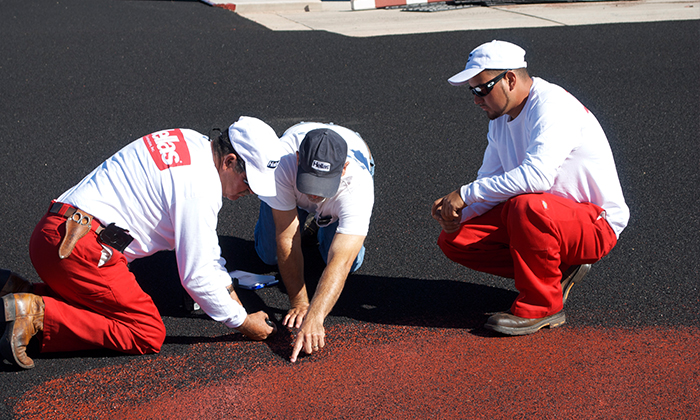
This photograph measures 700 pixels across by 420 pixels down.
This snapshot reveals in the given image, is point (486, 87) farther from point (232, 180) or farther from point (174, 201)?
point (174, 201)

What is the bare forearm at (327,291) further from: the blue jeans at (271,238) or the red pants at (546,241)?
the red pants at (546,241)

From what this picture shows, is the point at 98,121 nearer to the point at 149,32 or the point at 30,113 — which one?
the point at 30,113

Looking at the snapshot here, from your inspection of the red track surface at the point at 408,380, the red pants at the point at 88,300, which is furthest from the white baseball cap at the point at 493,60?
the red pants at the point at 88,300

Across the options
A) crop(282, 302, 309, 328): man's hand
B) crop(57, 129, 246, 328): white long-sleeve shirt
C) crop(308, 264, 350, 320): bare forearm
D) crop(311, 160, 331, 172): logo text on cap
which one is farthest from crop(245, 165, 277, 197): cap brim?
crop(282, 302, 309, 328): man's hand

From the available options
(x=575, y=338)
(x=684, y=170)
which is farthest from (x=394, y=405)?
(x=684, y=170)

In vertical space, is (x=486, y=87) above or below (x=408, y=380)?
above

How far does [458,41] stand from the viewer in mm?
7875

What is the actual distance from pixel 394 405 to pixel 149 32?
7.19 m

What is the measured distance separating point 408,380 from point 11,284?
6.59 ft

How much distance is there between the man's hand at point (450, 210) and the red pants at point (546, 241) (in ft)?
0.42

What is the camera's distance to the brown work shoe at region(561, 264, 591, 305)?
126 inches

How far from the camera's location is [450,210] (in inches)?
118

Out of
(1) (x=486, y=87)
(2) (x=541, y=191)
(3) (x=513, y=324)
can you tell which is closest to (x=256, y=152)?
(1) (x=486, y=87)

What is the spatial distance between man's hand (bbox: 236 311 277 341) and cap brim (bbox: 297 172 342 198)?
2.27ft
